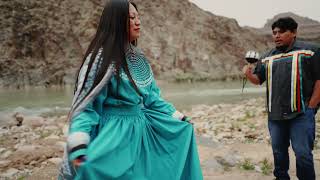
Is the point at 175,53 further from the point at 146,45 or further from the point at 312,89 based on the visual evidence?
the point at 312,89

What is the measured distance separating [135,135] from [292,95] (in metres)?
1.99

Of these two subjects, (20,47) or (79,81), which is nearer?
(79,81)

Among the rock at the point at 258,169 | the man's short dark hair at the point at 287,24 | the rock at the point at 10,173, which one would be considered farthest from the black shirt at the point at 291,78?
the rock at the point at 10,173

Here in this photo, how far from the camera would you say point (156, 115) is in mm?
2906

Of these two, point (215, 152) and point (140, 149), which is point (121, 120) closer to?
point (140, 149)

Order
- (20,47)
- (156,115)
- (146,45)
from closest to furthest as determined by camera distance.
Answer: (156,115) → (20,47) → (146,45)

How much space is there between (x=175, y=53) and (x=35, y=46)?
16022mm

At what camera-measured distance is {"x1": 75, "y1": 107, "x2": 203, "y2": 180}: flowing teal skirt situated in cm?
227

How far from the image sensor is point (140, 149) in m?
2.61

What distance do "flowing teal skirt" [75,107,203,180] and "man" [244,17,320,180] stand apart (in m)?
1.37

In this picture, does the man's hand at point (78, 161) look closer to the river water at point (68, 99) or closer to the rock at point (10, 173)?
the rock at point (10, 173)

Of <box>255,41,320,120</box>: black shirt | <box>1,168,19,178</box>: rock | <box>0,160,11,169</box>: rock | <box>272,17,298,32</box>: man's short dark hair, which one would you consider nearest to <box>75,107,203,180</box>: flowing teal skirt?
<box>255,41,320,120</box>: black shirt

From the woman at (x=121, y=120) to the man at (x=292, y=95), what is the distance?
4.50 feet

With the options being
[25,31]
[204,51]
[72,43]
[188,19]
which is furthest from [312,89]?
[188,19]
